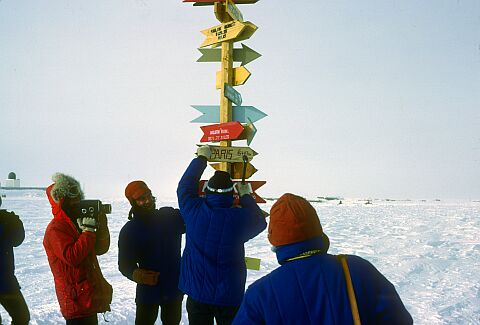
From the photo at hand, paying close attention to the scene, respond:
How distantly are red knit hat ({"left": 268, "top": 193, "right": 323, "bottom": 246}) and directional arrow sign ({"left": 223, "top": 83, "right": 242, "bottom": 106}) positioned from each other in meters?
2.86

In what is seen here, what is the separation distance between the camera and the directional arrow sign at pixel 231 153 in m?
3.88

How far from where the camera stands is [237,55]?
440cm

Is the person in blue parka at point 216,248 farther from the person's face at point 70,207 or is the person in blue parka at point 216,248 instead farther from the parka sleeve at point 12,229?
the parka sleeve at point 12,229

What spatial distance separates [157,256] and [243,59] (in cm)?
248

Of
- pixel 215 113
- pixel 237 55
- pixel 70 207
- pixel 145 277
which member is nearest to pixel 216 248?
pixel 145 277

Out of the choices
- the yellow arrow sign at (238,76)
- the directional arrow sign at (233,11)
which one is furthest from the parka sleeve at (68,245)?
the directional arrow sign at (233,11)

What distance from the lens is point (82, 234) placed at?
2.76m

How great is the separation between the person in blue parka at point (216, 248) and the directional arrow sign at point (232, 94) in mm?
1630

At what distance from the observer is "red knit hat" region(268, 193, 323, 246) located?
1.41 m

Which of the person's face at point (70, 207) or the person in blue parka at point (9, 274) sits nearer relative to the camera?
the person's face at point (70, 207)

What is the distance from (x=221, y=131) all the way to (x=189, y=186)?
1.31 meters

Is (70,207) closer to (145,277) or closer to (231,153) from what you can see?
(145,277)

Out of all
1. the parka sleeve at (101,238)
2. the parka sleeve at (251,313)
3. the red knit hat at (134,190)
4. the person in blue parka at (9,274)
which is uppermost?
the red knit hat at (134,190)

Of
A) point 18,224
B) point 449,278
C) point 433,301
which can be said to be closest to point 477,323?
point 433,301
